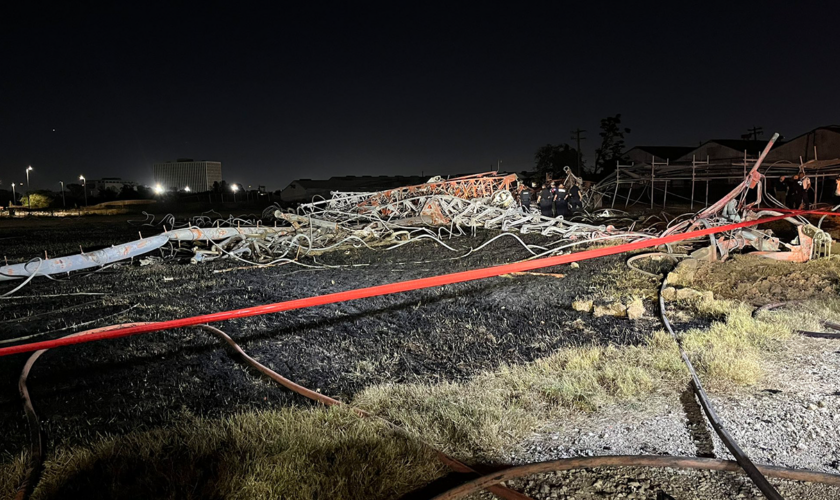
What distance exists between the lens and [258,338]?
4676 millimetres

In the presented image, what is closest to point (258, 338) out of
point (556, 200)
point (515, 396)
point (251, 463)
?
point (251, 463)

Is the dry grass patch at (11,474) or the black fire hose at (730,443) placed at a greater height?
the black fire hose at (730,443)

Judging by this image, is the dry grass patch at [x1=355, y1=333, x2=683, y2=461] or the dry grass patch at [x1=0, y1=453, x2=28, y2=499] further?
the dry grass patch at [x1=355, y1=333, x2=683, y2=461]

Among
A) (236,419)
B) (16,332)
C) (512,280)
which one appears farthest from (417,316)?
(16,332)

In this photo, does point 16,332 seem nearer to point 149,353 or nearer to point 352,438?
point 149,353

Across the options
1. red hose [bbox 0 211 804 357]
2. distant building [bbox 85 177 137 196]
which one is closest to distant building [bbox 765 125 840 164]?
red hose [bbox 0 211 804 357]

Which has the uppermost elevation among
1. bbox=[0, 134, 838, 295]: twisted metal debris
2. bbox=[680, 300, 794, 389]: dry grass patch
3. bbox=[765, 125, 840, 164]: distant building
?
bbox=[765, 125, 840, 164]: distant building

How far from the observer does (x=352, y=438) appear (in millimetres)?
2539

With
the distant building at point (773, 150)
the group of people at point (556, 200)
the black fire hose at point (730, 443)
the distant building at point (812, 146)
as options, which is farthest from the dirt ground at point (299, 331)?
the distant building at point (812, 146)

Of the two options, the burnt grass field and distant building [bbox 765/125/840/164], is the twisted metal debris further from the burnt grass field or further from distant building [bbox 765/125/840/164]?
distant building [bbox 765/125/840/164]

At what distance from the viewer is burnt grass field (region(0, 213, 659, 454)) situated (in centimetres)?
331

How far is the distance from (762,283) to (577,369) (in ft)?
13.2

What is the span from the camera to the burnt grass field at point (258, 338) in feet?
10.9

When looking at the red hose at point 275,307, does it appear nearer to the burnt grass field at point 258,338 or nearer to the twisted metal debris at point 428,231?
the burnt grass field at point 258,338
